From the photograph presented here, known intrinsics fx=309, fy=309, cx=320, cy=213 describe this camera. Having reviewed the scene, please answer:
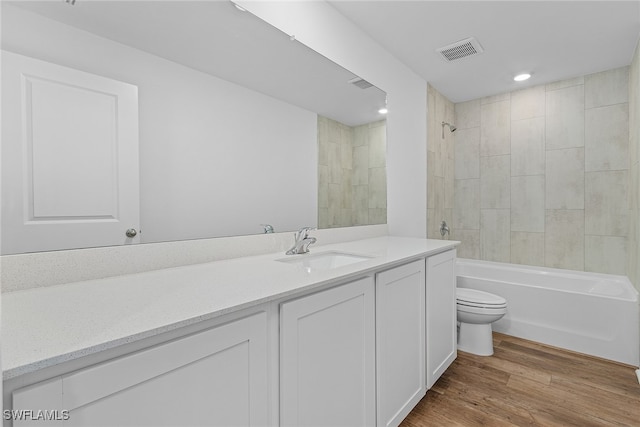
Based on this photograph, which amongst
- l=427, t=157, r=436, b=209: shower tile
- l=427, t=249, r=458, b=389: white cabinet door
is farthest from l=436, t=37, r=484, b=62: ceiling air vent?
l=427, t=249, r=458, b=389: white cabinet door

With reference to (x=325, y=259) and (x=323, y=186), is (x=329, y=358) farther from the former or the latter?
(x=323, y=186)

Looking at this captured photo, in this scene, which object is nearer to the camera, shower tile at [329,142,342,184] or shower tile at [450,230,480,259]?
shower tile at [329,142,342,184]

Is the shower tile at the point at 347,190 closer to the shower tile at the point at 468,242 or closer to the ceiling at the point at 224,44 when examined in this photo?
the ceiling at the point at 224,44

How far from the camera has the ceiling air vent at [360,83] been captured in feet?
7.21

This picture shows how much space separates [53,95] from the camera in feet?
3.13

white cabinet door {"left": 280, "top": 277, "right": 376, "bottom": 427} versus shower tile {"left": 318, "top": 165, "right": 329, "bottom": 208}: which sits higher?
shower tile {"left": 318, "top": 165, "right": 329, "bottom": 208}

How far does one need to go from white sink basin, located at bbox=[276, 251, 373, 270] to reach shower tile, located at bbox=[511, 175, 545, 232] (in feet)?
8.44

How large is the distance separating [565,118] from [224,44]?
3.31 m

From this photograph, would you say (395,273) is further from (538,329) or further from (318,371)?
(538,329)

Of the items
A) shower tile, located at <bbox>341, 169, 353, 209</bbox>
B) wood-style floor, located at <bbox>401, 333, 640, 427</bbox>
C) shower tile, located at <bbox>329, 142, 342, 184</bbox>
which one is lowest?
wood-style floor, located at <bbox>401, 333, 640, 427</bbox>

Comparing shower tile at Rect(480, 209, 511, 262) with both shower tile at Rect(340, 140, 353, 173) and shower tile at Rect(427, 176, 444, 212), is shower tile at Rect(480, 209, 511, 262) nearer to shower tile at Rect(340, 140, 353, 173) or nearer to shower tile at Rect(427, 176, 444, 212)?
shower tile at Rect(427, 176, 444, 212)

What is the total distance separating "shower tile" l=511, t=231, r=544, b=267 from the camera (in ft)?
10.6

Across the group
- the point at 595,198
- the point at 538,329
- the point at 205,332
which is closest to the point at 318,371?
the point at 205,332

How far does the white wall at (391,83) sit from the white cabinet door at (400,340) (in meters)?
1.06
